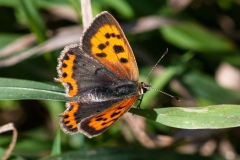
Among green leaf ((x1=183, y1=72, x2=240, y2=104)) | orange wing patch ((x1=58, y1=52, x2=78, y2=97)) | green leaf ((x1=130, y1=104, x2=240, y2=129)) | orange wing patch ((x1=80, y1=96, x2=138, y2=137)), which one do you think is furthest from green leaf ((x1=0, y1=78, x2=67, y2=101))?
green leaf ((x1=183, y1=72, x2=240, y2=104))

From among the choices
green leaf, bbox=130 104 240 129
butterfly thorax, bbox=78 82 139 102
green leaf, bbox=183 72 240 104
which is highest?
butterfly thorax, bbox=78 82 139 102

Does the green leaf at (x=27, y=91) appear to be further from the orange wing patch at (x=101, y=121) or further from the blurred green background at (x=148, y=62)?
the blurred green background at (x=148, y=62)

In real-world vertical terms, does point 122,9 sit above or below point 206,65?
above

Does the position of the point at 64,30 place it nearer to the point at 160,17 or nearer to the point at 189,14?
the point at 160,17

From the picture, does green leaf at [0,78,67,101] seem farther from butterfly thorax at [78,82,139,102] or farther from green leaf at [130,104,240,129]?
green leaf at [130,104,240,129]

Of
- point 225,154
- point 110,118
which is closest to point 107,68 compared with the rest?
point 110,118

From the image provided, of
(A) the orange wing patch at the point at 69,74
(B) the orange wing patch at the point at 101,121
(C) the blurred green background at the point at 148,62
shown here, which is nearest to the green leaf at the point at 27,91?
(A) the orange wing patch at the point at 69,74
